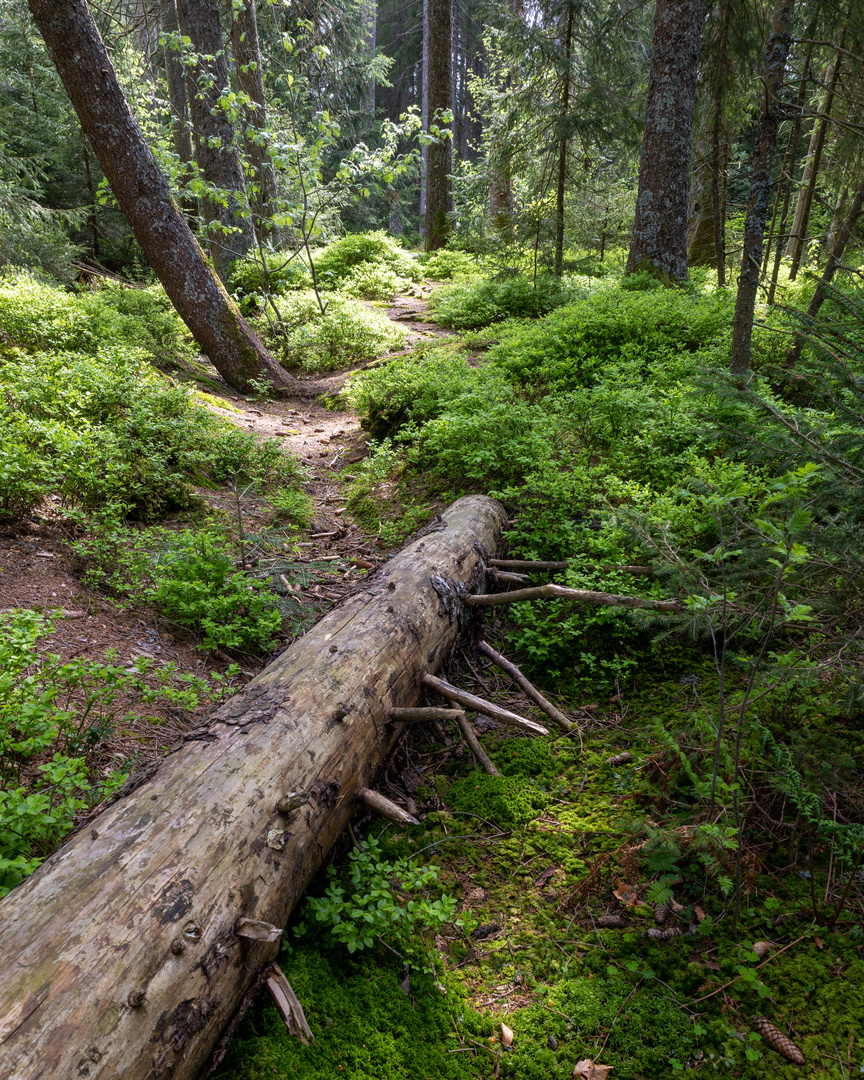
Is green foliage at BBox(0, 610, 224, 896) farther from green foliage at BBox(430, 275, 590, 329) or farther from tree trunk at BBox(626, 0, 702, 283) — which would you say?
tree trunk at BBox(626, 0, 702, 283)

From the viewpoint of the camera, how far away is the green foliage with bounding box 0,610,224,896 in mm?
1896

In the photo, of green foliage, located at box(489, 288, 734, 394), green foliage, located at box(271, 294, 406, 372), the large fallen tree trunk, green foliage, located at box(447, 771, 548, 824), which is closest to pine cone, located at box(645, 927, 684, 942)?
green foliage, located at box(447, 771, 548, 824)

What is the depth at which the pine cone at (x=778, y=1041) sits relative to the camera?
1.80m

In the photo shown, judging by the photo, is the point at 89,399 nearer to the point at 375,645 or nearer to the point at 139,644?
the point at 139,644

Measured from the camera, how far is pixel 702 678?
11.2 ft

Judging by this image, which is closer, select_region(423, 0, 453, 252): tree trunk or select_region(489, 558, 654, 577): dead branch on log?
select_region(489, 558, 654, 577): dead branch on log

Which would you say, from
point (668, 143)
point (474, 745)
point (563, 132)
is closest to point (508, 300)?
point (563, 132)

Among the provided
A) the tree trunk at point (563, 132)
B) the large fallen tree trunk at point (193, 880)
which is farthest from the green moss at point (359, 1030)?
the tree trunk at point (563, 132)

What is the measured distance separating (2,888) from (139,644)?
1893 millimetres

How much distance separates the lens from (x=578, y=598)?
3.66 meters

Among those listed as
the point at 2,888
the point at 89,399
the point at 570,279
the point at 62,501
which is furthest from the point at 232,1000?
the point at 570,279

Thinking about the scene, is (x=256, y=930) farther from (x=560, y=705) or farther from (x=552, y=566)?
(x=552, y=566)

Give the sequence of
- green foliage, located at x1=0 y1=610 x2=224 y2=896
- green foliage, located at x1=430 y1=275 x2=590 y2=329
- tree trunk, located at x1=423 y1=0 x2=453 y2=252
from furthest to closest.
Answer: tree trunk, located at x1=423 y1=0 x2=453 y2=252
green foliage, located at x1=430 y1=275 x2=590 y2=329
green foliage, located at x1=0 y1=610 x2=224 y2=896

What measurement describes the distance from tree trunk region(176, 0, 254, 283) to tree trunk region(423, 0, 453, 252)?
499cm
